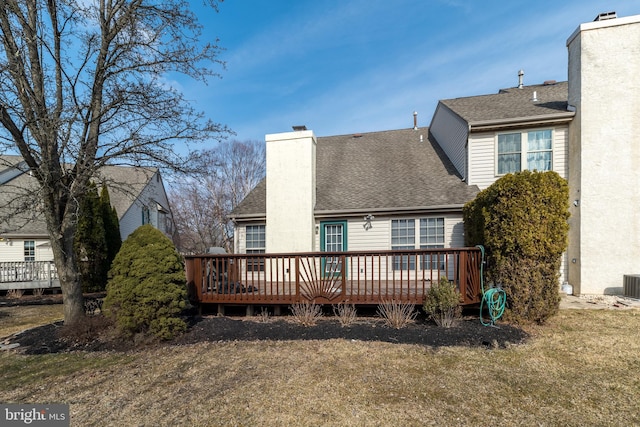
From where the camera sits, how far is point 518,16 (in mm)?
8391

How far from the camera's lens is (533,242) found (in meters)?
5.41

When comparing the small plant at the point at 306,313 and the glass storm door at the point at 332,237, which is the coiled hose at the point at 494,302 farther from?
the glass storm door at the point at 332,237

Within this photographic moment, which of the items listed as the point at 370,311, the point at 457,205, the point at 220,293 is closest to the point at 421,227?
the point at 457,205

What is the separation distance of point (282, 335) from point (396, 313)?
2105 mm

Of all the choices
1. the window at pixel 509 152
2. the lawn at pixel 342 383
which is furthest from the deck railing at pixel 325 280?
the window at pixel 509 152

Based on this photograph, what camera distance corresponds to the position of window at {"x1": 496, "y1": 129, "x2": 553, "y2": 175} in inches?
360

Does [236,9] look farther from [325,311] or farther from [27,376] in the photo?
[27,376]

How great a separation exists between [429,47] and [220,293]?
10634mm

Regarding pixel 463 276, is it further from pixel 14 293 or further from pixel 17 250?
pixel 17 250

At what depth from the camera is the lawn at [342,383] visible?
290 cm

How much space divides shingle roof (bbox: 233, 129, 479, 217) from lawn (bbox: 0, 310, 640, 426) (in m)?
5.33

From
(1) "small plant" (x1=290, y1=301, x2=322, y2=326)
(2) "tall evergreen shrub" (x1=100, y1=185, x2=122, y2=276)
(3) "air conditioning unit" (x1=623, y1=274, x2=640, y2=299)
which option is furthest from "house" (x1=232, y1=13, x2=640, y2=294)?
(2) "tall evergreen shrub" (x1=100, y1=185, x2=122, y2=276)

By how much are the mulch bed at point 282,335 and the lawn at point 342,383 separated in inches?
9.3

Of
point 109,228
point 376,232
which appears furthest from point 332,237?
point 109,228
